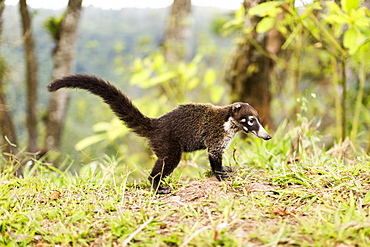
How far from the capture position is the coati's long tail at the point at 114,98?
306cm

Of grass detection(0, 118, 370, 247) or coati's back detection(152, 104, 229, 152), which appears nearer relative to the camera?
grass detection(0, 118, 370, 247)

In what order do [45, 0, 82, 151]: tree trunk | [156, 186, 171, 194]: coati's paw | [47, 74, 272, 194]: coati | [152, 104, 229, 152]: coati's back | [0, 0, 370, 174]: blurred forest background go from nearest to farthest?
[156, 186, 171, 194]: coati's paw < [47, 74, 272, 194]: coati < [152, 104, 229, 152]: coati's back < [0, 0, 370, 174]: blurred forest background < [45, 0, 82, 151]: tree trunk

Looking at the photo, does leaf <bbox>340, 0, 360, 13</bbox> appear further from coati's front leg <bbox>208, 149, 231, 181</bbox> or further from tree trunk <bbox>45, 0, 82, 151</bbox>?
tree trunk <bbox>45, 0, 82, 151</bbox>

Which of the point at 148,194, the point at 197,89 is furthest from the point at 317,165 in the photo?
the point at 197,89

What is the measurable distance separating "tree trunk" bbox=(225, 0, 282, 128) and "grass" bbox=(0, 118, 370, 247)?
7.40 feet

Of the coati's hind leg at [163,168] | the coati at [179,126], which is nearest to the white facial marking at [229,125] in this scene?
the coati at [179,126]

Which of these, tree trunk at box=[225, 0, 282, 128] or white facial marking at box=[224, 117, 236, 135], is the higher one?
tree trunk at box=[225, 0, 282, 128]

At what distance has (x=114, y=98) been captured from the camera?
3.21m

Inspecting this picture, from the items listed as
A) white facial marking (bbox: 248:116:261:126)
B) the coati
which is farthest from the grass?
white facial marking (bbox: 248:116:261:126)

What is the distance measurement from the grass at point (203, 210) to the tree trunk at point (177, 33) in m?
4.44

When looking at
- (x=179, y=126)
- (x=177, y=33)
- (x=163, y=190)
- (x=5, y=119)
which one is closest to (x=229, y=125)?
(x=179, y=126)

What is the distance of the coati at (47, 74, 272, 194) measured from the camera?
10.2 feet

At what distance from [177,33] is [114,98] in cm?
462

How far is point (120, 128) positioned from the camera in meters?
5.74
